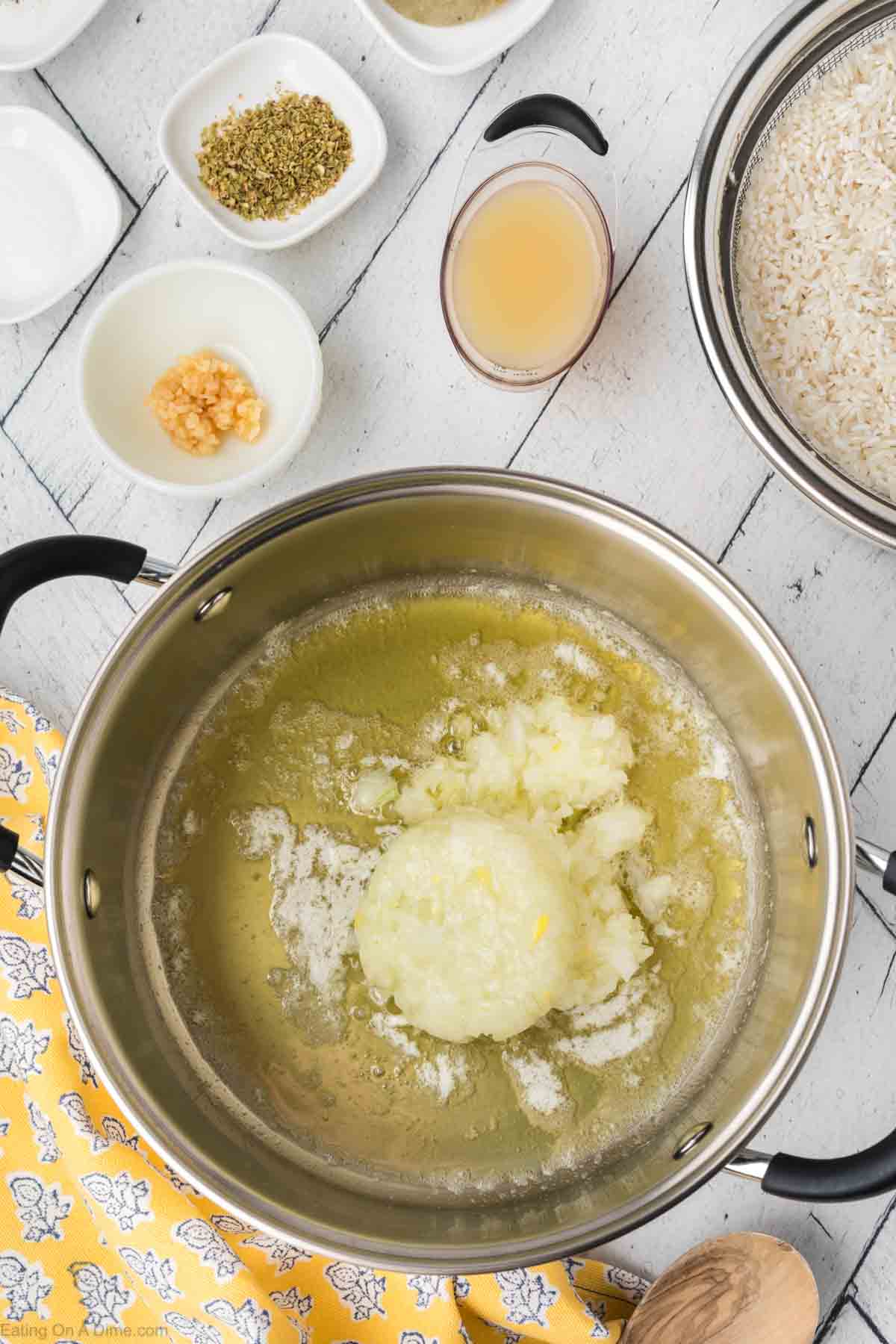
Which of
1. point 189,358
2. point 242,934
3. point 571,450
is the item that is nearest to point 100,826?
point 242,934

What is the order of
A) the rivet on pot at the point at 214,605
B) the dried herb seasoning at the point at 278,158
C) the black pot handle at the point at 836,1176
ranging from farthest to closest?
the dried herb seasoning at the point at 278,158, the rivet on pot at the point at 214,605, the black pot handle at the point at 836,1176

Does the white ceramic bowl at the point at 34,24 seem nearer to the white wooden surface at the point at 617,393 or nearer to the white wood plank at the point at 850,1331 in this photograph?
the white wooden surface at the point at 617,393

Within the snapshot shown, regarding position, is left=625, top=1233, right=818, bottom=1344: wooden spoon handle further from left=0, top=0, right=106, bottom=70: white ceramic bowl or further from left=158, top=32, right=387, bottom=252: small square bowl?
left=0, top=0, right=106, bottom=70: white ceramic bowl

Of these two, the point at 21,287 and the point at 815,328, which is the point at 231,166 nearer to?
the point at 21,287

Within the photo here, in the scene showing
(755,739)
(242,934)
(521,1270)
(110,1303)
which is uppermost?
(755,739)

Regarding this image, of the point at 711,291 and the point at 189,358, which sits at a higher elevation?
the point at 711,291

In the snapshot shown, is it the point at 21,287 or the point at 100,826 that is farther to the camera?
the point at 21,287

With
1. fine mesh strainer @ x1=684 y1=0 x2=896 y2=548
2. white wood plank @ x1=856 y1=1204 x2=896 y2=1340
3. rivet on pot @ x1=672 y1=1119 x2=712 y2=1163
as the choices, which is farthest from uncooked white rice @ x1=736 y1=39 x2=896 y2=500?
white wood plank @ x1=856 y1=1204 x2=896 y2=1340

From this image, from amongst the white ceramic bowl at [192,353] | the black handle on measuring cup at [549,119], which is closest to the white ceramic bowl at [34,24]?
the white ceramic bowl at [192,353]
